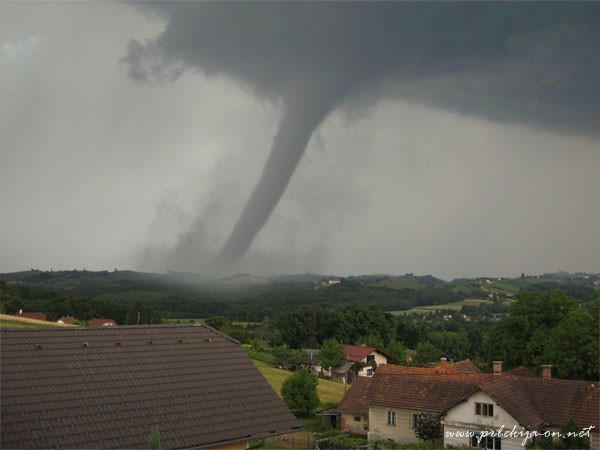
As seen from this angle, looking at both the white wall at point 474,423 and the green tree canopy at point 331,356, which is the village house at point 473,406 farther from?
the green tree canopy at point 331,356

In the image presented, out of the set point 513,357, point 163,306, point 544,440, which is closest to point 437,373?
point 544,440

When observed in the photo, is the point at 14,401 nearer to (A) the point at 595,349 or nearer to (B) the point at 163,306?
(A) the point at 595,349

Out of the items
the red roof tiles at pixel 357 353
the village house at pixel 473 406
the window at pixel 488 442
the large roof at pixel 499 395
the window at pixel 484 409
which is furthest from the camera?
the red roof tiles at pixel 357 353

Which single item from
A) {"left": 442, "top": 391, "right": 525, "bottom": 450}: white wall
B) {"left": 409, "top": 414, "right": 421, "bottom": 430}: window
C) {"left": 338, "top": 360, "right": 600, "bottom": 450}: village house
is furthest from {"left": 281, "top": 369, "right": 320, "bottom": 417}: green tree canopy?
{"left": 442, "top": 391, "right": 525, "bottom": 450}: white wall

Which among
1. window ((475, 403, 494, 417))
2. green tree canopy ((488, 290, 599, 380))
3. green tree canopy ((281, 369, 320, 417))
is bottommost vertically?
green tree canopy ((281, 369, 320, 417))

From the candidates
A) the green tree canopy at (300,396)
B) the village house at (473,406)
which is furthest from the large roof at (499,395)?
the green tree canopy at (300,396)

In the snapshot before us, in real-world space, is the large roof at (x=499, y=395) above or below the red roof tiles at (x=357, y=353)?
above

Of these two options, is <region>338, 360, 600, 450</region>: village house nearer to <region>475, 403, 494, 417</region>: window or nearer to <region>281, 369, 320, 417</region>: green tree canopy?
<region>475, 403, 494, 417</region>: window
